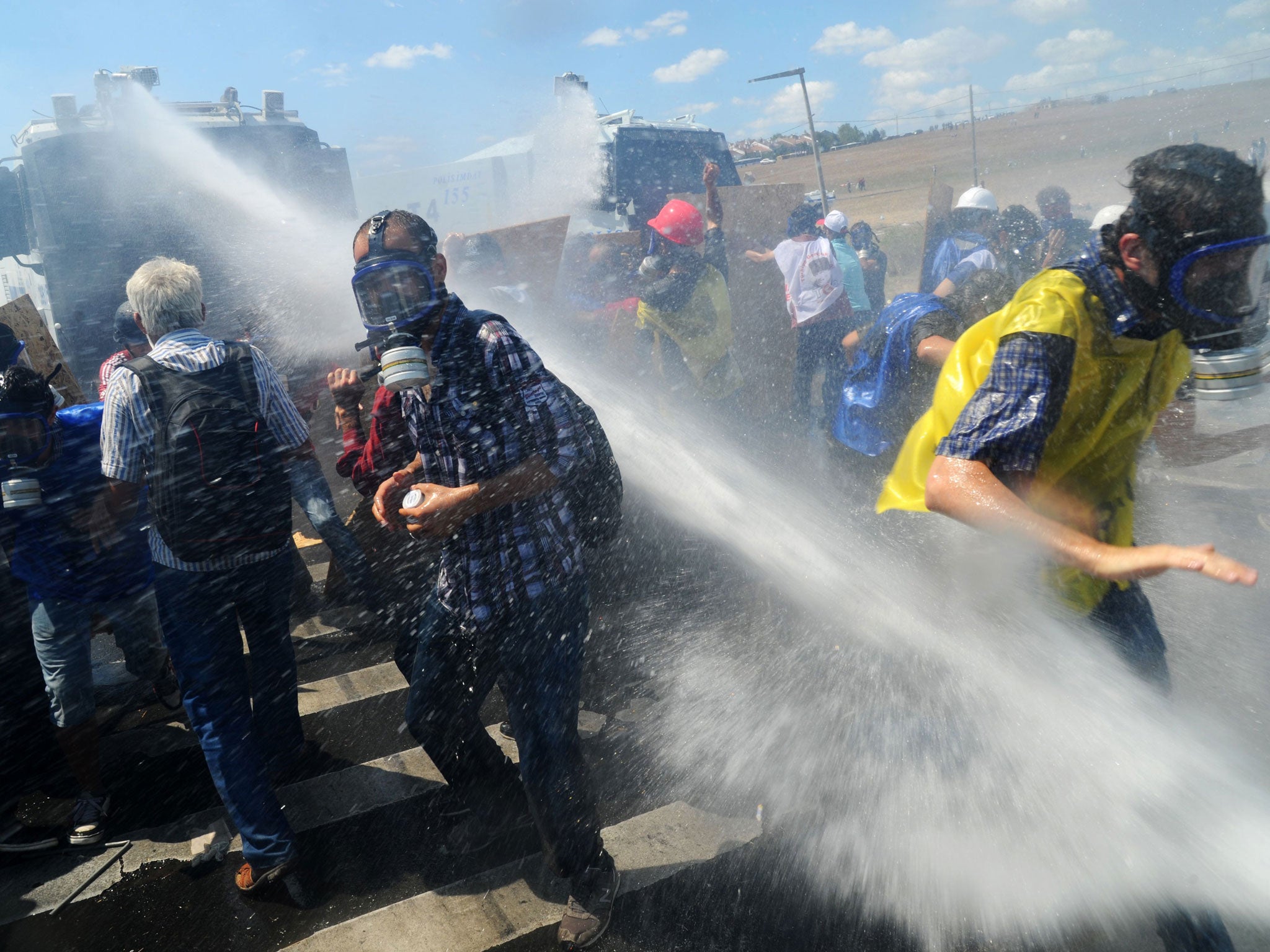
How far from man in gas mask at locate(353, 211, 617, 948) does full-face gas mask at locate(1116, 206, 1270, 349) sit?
55.0 inches

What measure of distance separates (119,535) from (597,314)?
4.89 m

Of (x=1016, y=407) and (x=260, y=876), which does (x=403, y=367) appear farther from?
(x=260, y=876)

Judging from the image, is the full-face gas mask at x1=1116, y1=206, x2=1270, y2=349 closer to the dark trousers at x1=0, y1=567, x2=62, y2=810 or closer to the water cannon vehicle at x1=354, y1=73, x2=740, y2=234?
the dark trousers at x1=0, y1=567, x2=62, y2=810

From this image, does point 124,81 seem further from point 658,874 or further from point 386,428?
point 658,874

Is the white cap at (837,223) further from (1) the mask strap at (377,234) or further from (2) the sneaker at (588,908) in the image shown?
(2) the sneaker at (588,908)

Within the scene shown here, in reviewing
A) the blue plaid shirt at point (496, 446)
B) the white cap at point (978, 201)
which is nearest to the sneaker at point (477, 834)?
the blue plaid shirt at point (496, 446)

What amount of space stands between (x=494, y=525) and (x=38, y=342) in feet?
10.8

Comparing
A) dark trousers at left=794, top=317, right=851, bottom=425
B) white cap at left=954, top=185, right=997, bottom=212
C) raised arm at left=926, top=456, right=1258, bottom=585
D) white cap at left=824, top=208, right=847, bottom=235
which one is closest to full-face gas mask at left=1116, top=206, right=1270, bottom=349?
raised arm at left=926, top=456, right=1258, bottom=585

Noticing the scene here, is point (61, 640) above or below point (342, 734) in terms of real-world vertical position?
above

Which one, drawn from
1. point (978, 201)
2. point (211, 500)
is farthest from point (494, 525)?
point (978, 201)

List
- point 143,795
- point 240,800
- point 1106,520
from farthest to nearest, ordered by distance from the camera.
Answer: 1. point 143,795
2. point 240,800
3. point 1106,520

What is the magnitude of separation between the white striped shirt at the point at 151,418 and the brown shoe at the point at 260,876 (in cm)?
103

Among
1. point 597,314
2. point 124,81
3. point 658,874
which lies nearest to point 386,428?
point 658,874

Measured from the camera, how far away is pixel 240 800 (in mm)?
2518
